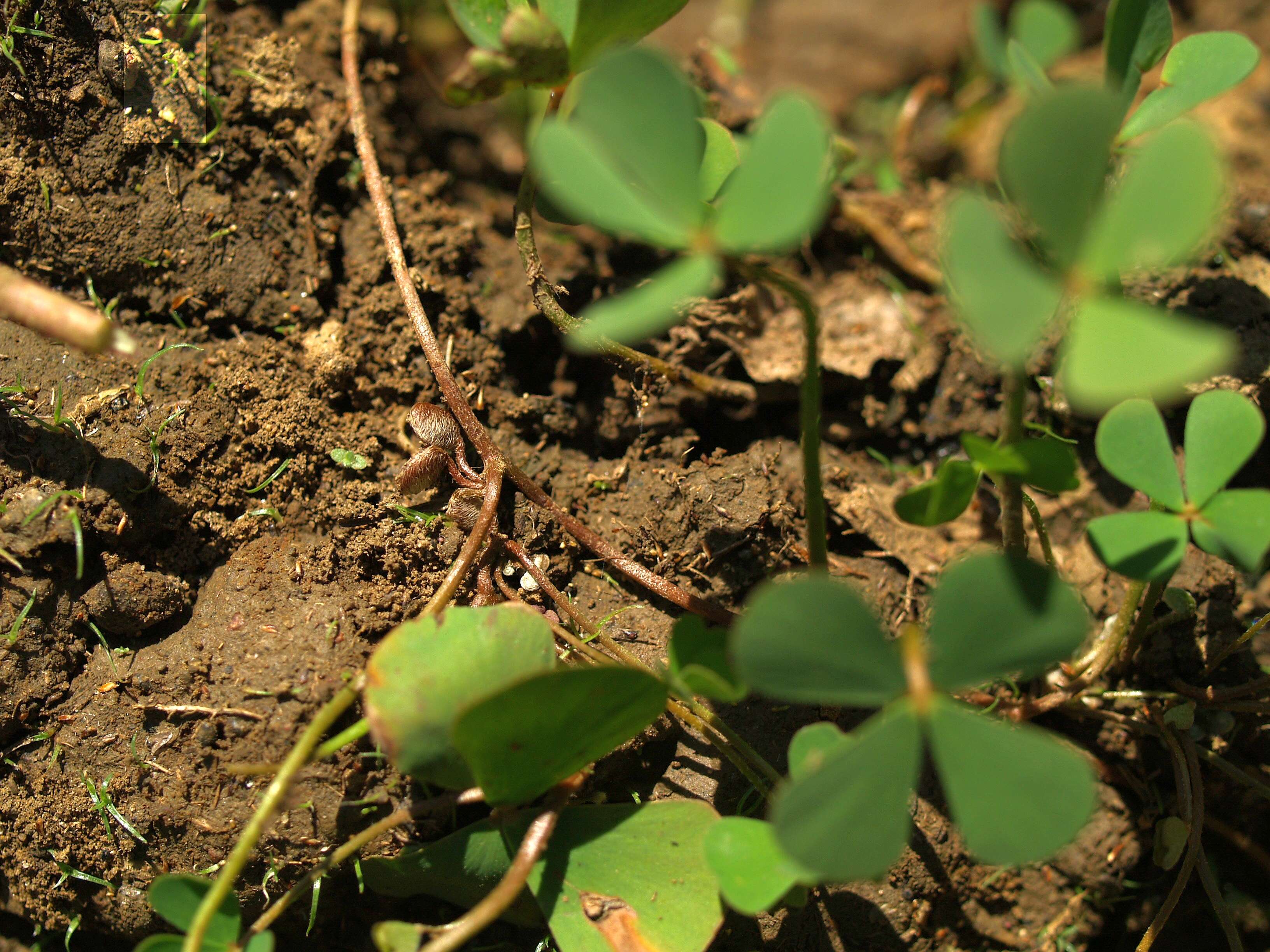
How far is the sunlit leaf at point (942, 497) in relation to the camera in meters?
1.19

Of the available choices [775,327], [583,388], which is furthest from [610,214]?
[775,327]

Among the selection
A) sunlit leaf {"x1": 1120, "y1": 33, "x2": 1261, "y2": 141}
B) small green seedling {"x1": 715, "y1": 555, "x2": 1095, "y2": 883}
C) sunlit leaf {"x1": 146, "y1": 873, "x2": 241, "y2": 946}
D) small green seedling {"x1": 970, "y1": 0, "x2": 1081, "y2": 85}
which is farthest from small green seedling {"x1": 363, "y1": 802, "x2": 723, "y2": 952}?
small green seedling {"x1": 970, "y1": 0, "x2": 1081, "y2": 85}

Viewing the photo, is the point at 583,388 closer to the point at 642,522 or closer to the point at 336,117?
the point at 642,522

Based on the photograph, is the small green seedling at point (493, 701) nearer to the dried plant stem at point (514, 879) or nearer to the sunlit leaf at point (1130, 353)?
the dried plant stem at point (514, 879)

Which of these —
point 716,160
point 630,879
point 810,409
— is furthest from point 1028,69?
point 630,879

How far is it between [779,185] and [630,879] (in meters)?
1.02

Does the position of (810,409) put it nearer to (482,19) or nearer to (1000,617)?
(1000,617)

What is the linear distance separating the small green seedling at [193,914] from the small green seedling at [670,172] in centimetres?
96

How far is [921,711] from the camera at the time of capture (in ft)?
3.25

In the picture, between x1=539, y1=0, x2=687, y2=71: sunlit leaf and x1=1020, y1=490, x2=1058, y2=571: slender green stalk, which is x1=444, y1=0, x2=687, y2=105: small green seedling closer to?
x1=539, y1=0, x2=687, y2=71: sunlit leaf

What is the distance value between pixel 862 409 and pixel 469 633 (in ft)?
3.74

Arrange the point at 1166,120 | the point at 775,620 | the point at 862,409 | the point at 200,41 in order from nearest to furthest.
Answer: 1. the point at 775,620
2. the point at 1166,120
3. the point at 200,41
4. the point at 862,409

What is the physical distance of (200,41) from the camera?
1.73 metres

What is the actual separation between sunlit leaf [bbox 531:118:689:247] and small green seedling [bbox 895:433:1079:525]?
1.69ft
